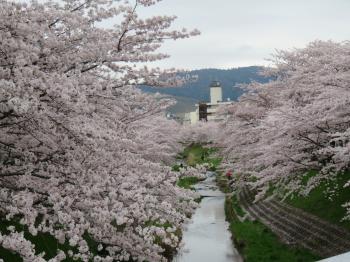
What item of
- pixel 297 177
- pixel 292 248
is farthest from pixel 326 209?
pixel 297 177

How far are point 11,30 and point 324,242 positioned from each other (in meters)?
13.4

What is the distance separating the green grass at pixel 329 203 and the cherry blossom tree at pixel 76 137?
Result: 408 inches

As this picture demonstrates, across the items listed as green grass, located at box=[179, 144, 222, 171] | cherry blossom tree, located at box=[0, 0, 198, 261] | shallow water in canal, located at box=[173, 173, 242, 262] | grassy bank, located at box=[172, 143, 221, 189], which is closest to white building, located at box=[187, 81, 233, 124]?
grassy bank, located at box=[172, 143, 221, 189]

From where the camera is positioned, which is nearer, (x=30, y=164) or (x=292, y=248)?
(x=30, y=164)

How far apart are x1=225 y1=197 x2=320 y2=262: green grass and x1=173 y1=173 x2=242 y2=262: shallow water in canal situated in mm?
568

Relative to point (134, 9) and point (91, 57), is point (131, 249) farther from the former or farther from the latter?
point (134, 9)

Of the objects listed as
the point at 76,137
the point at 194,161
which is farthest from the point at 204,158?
the point at 76,137

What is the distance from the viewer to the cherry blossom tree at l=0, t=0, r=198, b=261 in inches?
254

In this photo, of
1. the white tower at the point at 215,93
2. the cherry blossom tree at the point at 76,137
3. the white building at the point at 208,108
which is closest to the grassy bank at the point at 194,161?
the cherry blossom tree at the point at 76,137

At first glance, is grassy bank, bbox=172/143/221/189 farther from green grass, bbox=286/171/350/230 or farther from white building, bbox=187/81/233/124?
white building, bbox=187/81/233/124

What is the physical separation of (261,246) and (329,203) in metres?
3.74

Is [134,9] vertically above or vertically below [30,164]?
above

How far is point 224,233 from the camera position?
2459 cm

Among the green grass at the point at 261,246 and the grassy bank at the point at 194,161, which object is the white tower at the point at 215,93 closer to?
the grassy bank at the point at 194,161
